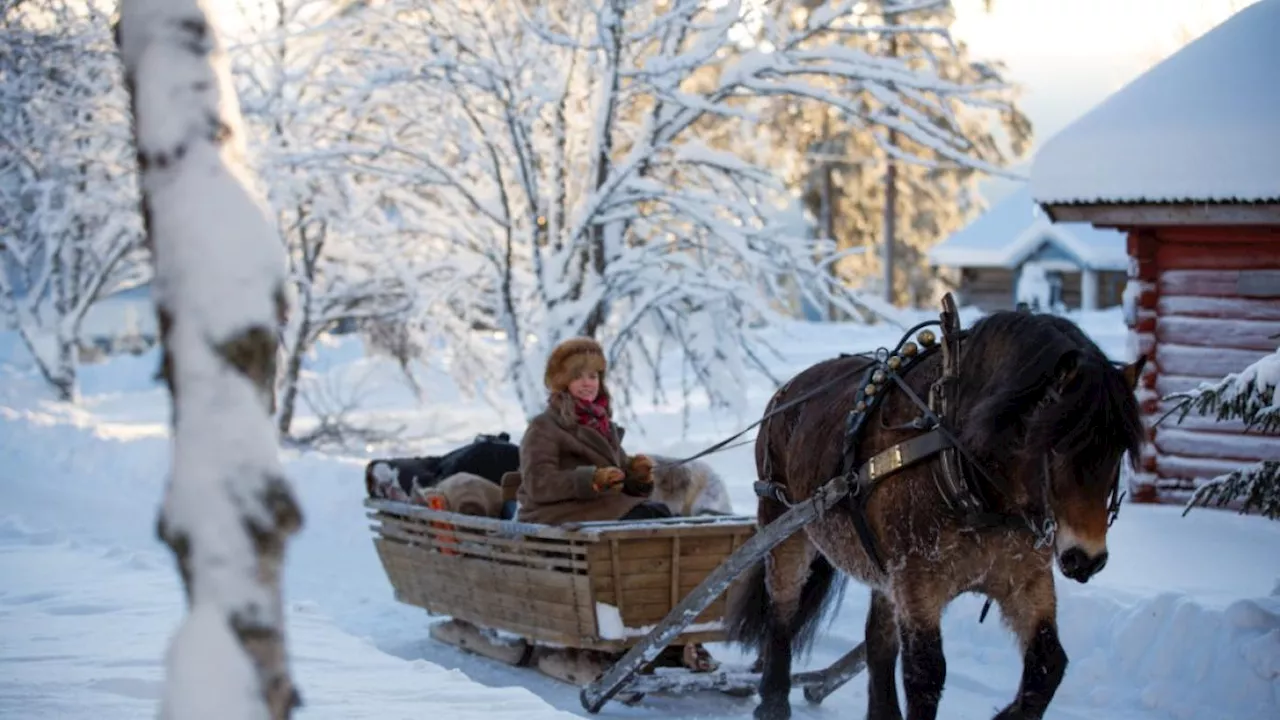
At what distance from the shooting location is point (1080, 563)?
4164mm

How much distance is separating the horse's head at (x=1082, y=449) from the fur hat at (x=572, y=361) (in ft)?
9.95

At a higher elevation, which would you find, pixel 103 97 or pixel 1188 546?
pixel 103 97

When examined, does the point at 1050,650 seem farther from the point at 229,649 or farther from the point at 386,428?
the point at 386,428

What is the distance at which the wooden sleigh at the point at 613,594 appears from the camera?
20.1 feet

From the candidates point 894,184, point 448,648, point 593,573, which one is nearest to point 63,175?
point 448,648

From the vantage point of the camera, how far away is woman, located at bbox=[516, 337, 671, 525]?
6.75m

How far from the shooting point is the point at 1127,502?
11.2 meters

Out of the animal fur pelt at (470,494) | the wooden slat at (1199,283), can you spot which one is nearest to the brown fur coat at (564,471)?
the animal fur pelt at (470,494)

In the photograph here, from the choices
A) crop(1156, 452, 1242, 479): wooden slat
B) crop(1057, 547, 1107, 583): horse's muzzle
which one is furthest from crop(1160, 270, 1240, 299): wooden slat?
crop(1057, 547, 1107, 583): horse's muzzle

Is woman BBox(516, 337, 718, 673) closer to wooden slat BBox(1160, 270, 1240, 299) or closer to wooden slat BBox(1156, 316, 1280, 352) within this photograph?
wooden slat BBox(1156, 316, 1280, 352)

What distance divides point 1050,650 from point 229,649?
307cm

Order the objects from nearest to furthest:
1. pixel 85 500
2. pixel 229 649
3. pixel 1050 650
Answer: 1. pixel 229 649
2. pixel 1050 650
3. pixel 85 500

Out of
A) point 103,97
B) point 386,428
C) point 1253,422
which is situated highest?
point 103,97

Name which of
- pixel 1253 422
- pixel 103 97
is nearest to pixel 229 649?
pixel 1253 422
